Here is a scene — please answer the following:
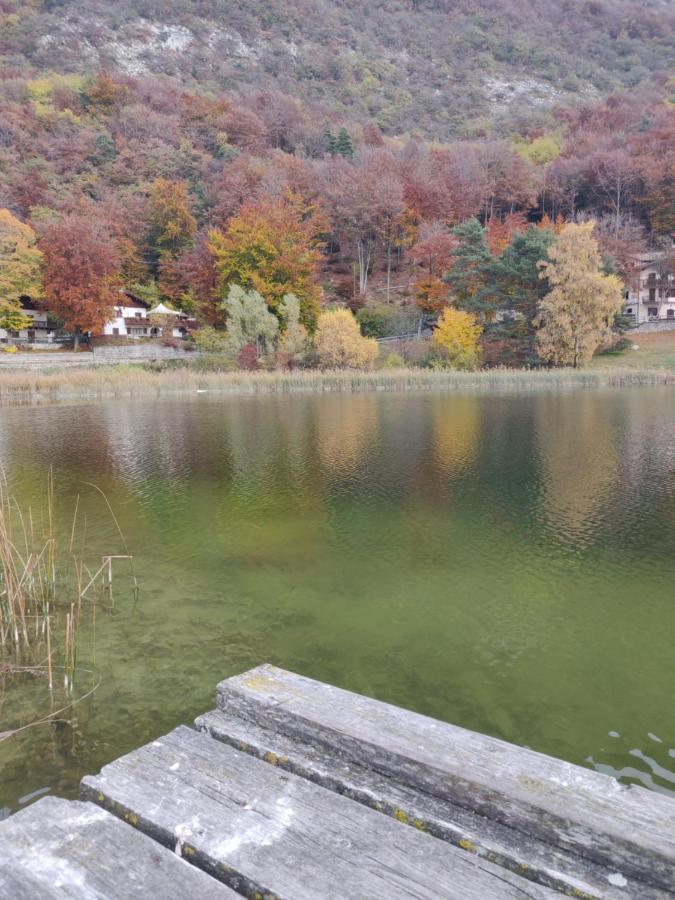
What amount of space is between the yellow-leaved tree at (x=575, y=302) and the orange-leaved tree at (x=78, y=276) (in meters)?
33.6

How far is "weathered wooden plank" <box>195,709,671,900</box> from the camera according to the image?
4.72 feet

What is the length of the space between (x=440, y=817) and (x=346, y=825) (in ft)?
0.93

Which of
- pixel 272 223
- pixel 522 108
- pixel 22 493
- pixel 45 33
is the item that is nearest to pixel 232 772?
pixel 22 493

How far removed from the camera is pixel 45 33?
321 ft

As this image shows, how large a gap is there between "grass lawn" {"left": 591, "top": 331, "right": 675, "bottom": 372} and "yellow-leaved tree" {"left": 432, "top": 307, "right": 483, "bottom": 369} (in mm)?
8175

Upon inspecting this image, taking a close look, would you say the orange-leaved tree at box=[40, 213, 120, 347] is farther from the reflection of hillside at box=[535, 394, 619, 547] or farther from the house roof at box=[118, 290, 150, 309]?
the reflection of hillside at box=[535, 394, 619, 547]

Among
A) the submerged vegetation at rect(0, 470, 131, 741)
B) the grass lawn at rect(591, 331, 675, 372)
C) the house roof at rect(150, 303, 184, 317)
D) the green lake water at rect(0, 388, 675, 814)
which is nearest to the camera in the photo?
the green lake water at rect(0, 388, 675, 814)

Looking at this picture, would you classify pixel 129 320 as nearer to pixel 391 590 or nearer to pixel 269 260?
pixel 269 260

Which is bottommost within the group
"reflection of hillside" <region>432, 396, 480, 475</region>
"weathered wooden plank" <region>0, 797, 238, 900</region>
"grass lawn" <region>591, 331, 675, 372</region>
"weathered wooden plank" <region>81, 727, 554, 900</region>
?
"reflection of hillside" <region>432, 396, 480, 475</region>

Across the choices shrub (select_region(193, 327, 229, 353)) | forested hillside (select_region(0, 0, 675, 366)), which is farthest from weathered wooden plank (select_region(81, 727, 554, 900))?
forested hillside (select_region(0, 0, 675, 366))

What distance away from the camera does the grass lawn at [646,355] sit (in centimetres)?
3825

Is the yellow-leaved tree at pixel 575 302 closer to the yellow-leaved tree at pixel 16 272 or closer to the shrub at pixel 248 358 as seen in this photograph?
the shrub at pixel 248 358

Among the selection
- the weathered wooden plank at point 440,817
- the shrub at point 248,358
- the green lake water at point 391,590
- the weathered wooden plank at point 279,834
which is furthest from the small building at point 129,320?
the weathered wooden plank at point 279,834

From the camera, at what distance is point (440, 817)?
5.55ft
